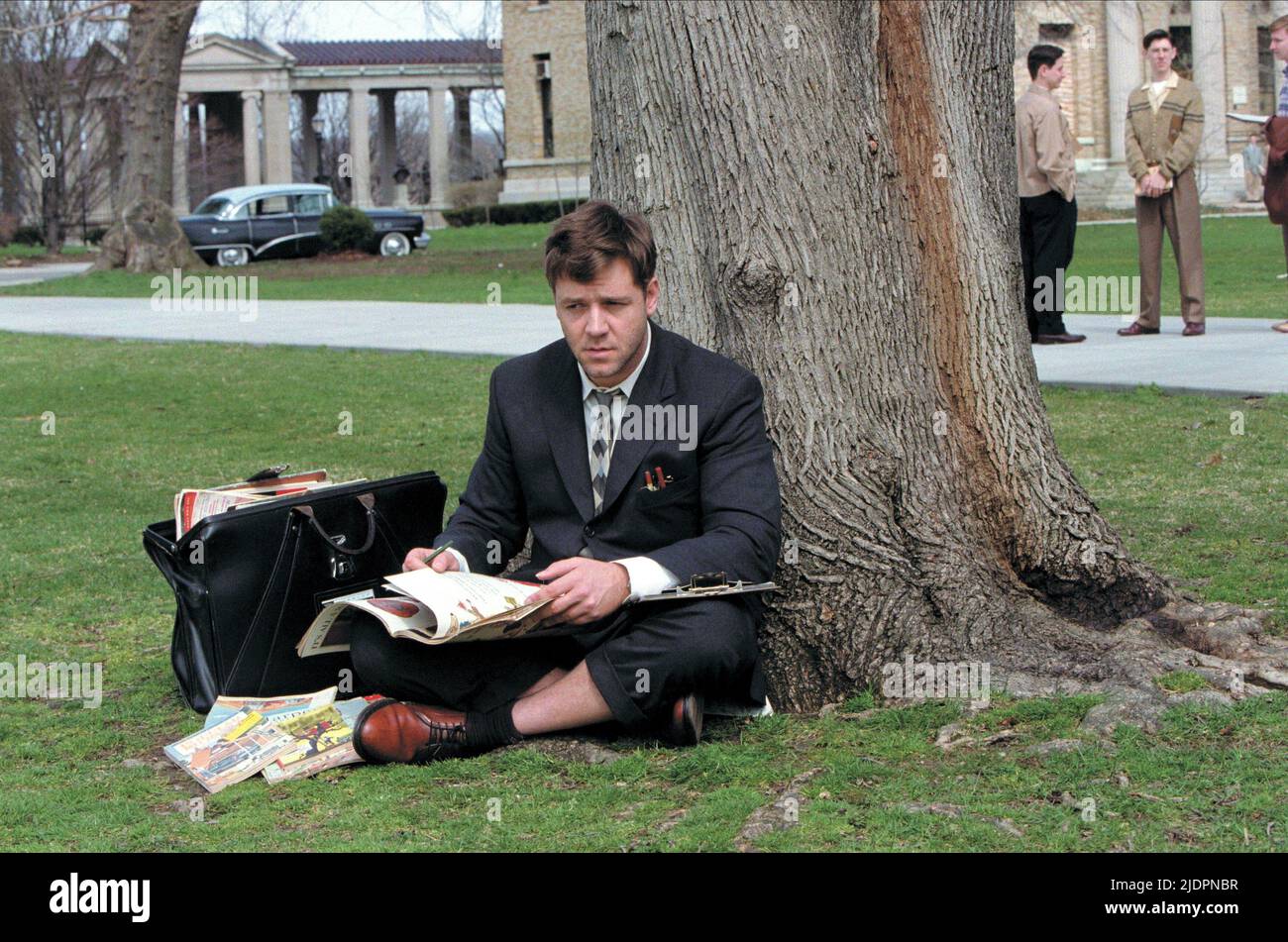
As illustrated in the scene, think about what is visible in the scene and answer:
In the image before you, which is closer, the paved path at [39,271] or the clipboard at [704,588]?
the clipboard at [704,588]

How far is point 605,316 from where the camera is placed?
13.1 ft

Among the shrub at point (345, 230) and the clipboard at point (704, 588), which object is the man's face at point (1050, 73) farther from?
the shrub at point (345, 230)

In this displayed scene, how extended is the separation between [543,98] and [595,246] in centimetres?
4880

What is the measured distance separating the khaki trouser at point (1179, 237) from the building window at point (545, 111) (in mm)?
40431

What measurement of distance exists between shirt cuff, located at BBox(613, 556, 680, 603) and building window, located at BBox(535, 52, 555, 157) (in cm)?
4792

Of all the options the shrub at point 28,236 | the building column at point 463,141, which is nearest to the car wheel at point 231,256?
the shrub at point 28,236

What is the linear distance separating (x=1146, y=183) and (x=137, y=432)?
7.33m

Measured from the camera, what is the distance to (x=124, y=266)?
Answer: 2645 cm

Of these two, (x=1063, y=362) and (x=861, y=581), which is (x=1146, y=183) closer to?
(x=1063, y=362)

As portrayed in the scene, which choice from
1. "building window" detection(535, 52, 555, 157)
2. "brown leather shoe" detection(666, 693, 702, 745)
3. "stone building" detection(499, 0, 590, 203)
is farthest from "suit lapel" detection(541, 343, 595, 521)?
"building window" detection(535, 52, 555, 157)

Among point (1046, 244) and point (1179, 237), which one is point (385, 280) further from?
point (1179, 237)

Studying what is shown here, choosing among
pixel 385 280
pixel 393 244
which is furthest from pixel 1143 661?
pixel 393 244

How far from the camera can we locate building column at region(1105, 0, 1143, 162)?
4025 centimetres

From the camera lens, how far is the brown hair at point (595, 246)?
392 cm
